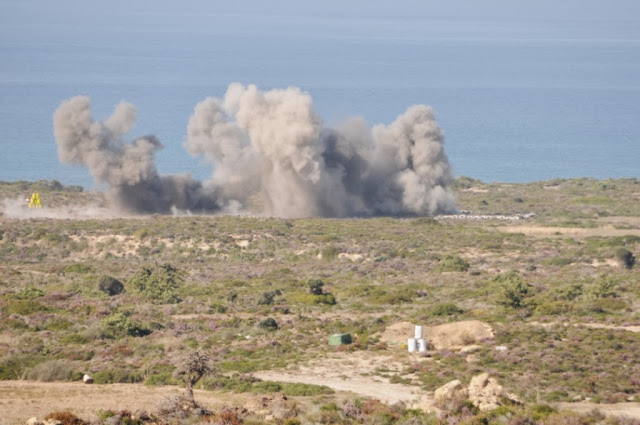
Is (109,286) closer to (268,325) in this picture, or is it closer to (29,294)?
(29,294)

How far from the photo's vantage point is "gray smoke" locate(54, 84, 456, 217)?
7212cm

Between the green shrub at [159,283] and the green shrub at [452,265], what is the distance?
13274 mm

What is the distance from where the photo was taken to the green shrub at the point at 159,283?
45.9 meters

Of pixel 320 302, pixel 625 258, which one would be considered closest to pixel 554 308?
pixel 320 302

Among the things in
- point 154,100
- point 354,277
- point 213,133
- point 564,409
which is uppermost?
point 154,100

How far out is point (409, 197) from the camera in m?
78.2

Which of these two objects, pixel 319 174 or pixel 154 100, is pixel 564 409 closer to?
pixel 319 174

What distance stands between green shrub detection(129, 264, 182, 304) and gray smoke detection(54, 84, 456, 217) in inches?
767

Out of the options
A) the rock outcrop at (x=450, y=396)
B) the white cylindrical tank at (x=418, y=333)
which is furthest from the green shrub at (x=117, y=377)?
the white cylindrical tank at (x=418, y=333)

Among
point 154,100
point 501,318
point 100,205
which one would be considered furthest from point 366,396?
point 154,100

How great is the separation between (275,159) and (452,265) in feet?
66.5

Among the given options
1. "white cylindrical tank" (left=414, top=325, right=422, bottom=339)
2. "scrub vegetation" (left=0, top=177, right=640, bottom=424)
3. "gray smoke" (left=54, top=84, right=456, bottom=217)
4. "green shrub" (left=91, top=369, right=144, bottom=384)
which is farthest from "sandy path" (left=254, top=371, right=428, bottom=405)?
"gray smoke" (left=54, top=84, right=456, bottom=217)

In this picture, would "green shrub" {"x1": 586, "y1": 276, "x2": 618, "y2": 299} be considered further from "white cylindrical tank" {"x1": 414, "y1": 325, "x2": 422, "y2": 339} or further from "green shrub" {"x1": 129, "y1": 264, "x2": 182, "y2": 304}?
"green shrub" {"x1": 129, "y1": 264, "x2": 182, "y2": 304}

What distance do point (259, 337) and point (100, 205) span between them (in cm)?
4404
